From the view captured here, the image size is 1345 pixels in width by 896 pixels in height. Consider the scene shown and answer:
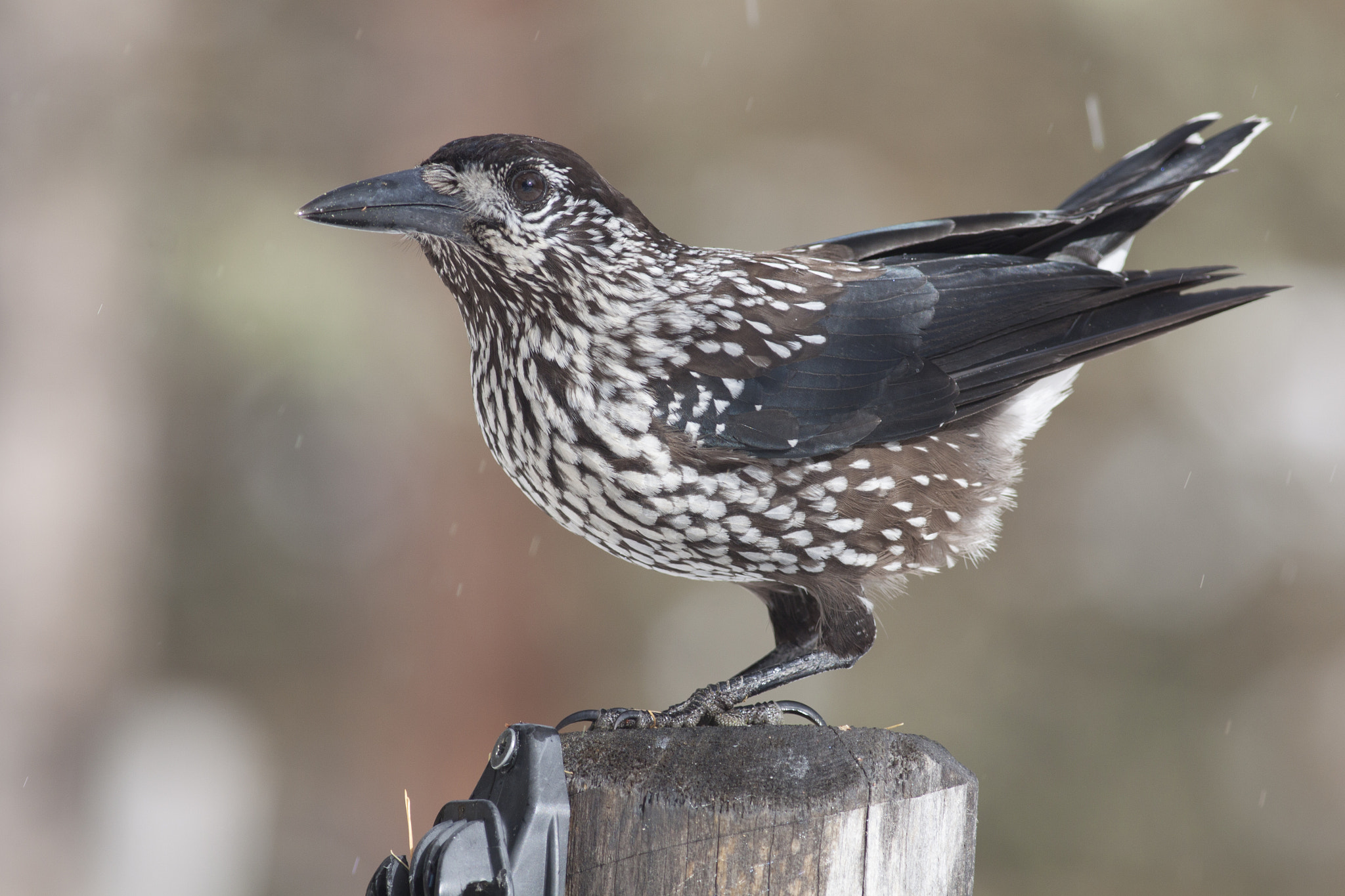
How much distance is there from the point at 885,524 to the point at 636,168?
6.04 m

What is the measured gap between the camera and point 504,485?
7.77 meters

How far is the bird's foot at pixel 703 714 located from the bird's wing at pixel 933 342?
0.60 meters

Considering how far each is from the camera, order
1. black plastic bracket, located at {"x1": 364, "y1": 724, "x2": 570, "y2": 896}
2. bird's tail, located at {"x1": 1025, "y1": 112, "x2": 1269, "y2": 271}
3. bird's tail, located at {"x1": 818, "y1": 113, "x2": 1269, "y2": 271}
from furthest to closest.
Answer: bird's tail, located at {"x1": 1025, "y1": 112, "x2": 1269, "y2": 271}
bird's tail, located at {"x1": 818, "y1": 113, "x2": 1269, "y2": 271}
black plastic bracket, located at {"x1": 364, "y1": 724, "x2": 570, "y2": 896}

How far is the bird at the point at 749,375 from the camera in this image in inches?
104

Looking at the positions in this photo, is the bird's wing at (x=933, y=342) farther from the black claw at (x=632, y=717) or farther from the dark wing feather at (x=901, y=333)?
the black claw at (x=632, y=717)

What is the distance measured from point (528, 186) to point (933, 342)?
112 centimetres

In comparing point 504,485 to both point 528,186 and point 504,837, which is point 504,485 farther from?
point 504,837

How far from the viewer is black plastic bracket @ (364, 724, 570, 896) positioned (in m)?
1.73

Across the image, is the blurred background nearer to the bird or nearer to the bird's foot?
the bird

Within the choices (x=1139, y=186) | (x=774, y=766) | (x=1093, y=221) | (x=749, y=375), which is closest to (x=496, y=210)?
(x=749, y=375)

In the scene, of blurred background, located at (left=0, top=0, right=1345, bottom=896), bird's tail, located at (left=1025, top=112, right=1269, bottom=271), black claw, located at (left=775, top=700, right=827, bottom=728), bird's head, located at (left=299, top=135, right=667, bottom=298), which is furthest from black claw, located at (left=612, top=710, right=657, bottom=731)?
blurred background, located at (left=0, top=0, right=1345, bottom=896)

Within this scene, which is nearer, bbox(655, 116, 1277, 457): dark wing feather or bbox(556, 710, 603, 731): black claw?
bbox(556, 710, 603, 731): black claw

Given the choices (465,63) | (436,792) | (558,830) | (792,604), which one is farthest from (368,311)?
(558,830)

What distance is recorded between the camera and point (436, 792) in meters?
7.28
